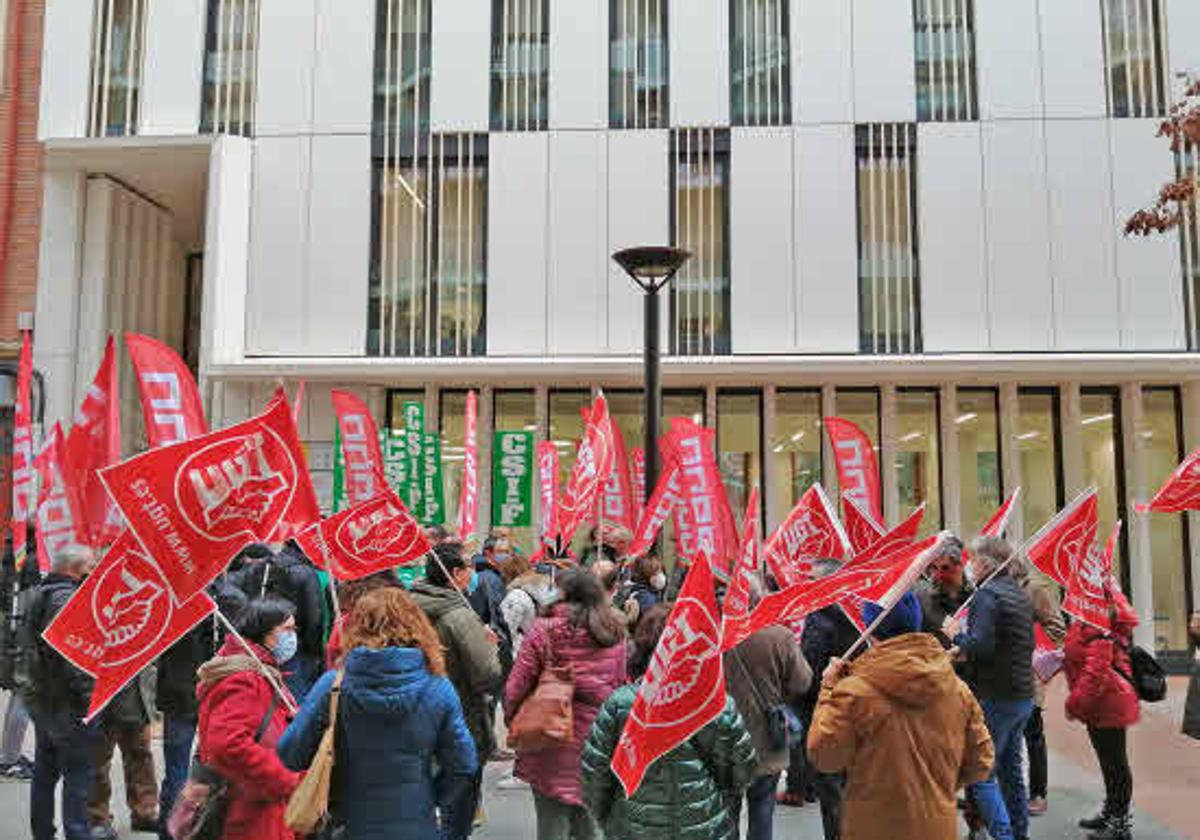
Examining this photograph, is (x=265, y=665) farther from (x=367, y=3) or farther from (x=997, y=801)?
(x=367, y=3)

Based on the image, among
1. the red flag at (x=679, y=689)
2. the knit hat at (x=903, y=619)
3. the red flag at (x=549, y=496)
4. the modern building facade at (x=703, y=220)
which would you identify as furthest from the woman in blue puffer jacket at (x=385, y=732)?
the modern building facade at (x=703, y=220)

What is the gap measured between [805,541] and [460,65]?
41.4ft

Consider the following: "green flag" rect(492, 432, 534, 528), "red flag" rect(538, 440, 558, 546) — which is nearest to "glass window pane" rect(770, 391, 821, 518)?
"green flag" rect(492, 432, 534, 528)

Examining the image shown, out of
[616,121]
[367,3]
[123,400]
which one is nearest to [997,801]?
[616,121]

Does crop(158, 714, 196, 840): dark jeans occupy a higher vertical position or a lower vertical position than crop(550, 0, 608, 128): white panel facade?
lower

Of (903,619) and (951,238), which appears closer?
(903,619)

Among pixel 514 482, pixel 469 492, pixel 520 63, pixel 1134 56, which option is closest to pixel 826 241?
pixel 1134 56

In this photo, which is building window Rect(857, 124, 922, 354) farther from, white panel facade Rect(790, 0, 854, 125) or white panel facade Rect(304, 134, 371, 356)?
white panel facade Rect(304, 134, 371, 356)

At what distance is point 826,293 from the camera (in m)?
17.4

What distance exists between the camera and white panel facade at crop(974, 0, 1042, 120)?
1742cm

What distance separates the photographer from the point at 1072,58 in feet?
57.1

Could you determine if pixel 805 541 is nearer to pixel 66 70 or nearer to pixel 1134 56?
pixel 1134 56

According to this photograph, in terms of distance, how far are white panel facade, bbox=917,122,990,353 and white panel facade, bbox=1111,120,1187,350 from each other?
2020 mm

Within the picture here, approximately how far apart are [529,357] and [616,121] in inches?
162
